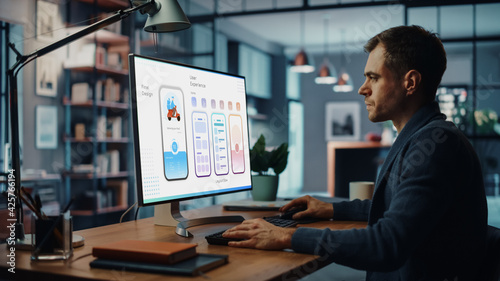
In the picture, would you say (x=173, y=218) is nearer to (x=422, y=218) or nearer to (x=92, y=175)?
(x=422, y=218)

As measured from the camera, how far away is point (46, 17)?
5598 millimetres

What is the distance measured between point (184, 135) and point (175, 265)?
0.48m

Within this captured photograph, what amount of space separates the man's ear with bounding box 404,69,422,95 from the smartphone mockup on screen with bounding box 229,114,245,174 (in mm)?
576

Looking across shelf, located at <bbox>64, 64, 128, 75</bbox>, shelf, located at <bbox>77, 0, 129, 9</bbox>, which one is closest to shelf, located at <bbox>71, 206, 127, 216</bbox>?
shelf, located at <bbox>64, 64, 128, 75</bbox>

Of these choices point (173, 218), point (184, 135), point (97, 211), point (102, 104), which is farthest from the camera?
point (102, 104)

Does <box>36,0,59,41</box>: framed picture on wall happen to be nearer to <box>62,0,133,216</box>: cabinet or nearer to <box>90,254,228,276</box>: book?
<box>62,0,133,216</box>: cabinet

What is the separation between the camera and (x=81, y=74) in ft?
19.8

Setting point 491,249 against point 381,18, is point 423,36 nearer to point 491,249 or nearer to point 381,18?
point 491,249

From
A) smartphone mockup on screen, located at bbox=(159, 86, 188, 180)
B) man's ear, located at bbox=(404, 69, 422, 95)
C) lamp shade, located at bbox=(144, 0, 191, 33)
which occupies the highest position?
lamp shade, located at bbox=(144, 0, 191, 33)

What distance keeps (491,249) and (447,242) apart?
0.30 ft

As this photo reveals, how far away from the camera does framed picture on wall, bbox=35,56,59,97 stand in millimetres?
5543

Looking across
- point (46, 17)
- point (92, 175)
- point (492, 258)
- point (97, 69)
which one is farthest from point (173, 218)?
point (46, 17)

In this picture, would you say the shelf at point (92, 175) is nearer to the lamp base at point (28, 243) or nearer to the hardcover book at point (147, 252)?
the lamp base at point (28, 243)

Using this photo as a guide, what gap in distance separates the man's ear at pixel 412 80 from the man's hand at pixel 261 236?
0.46 meters
